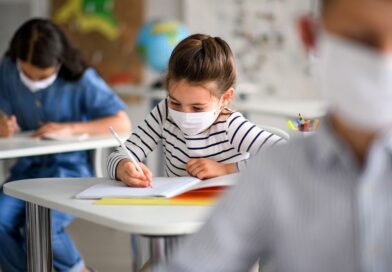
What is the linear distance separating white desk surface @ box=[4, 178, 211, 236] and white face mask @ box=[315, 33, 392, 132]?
69 cm

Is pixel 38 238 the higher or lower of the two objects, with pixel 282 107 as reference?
higher

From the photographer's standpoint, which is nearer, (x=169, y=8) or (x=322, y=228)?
(x=322, y=228)

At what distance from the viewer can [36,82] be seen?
3.19 m

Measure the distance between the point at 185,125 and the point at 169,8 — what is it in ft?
12.0

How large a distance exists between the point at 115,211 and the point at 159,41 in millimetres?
3282

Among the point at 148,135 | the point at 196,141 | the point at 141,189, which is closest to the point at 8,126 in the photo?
the point at 148,135

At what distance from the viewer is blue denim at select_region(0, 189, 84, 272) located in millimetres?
2893

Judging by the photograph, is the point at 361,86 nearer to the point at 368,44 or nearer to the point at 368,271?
the point at 368,44

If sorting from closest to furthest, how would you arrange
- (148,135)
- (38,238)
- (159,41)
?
(38,238)
(148,135)
(159,41)

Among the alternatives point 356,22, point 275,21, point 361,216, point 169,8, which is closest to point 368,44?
Result: point 356,22

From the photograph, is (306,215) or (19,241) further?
(19,241)

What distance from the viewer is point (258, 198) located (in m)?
1.02

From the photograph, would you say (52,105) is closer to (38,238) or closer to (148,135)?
(148,135)

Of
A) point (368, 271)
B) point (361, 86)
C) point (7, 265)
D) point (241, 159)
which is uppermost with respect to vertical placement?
point (361, 86)
